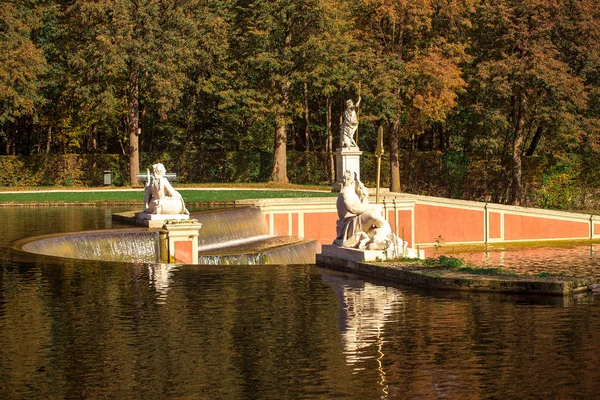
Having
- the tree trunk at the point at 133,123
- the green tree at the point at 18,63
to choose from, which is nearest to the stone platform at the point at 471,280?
the tree trunk at the point at 133,123

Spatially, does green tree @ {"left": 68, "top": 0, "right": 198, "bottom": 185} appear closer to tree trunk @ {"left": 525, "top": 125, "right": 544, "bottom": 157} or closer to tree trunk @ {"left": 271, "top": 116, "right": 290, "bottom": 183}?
tree trunk @ {"left": 271, "top": 116, "right": 290, "bottom": 183}

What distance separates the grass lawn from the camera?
3803cm

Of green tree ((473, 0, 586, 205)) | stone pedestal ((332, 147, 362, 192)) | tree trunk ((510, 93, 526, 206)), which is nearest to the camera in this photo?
stone pedestal ((332, 147, 362, 192))

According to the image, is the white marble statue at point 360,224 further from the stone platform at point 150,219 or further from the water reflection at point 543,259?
the water reflection at point 543,259

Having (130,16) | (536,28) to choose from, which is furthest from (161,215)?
(536,28)

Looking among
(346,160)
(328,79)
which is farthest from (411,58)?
(346,160)

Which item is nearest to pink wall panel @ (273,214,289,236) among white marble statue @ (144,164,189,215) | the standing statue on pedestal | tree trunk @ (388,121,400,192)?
the standing statue on pedestal

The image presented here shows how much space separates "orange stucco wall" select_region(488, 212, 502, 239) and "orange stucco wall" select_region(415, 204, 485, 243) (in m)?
0.32

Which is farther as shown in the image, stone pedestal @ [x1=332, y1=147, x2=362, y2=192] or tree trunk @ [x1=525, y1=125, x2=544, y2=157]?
tree trunk @ [x1=525, y1=125, x2=544, y2=157]

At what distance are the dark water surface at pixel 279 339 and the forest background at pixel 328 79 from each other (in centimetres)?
3187

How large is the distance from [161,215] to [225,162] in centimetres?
2809

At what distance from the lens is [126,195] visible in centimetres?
4097

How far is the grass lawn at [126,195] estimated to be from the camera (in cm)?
3803

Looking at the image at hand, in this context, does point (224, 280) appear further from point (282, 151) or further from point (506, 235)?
point (282, 151)
